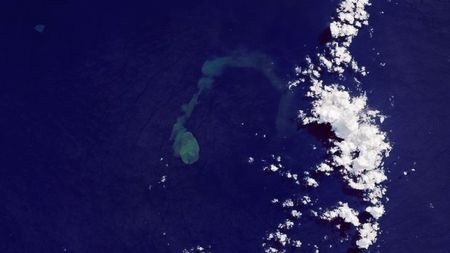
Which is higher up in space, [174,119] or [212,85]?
[212,85]

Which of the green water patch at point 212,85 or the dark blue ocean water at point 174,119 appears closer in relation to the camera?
the dark blue ocean water at point 174,119

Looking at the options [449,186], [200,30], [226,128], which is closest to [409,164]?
[449,186]

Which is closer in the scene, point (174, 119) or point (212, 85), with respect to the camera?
point (174, 119)

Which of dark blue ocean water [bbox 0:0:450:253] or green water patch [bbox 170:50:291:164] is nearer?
dark blue ocean water [bbox 0:0:450:253]
